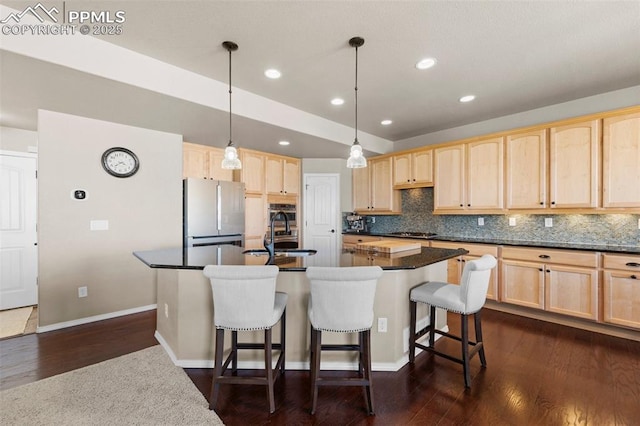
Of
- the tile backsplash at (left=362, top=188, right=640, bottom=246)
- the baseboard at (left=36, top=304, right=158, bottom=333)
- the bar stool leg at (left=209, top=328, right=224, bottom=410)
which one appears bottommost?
the baseboard at (left=36, top=304, right=158, bottom=333)

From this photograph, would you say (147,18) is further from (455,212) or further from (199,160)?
(455,212)

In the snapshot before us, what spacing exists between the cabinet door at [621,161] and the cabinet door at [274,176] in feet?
14.0

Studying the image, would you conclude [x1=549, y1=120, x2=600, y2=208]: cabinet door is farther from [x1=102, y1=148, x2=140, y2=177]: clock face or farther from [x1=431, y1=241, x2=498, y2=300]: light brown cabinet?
[x1=102, y1=148, x2=140, y2=177]: clock face

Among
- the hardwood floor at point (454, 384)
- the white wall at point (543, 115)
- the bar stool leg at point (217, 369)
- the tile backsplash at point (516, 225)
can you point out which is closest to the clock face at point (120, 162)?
the hardwood floor at point (454, 384)

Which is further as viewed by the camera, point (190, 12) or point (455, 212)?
point (455, 212)

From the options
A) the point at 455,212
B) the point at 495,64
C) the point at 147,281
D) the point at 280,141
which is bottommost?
the point at 147,281

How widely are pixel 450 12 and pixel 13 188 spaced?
17.5 ft

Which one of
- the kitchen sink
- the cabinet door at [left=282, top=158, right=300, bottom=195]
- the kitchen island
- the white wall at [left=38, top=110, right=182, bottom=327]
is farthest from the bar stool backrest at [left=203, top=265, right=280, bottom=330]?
the cabinet door at [left=282, top=158, right=300, bottom=195]

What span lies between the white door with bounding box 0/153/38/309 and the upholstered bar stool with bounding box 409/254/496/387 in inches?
194

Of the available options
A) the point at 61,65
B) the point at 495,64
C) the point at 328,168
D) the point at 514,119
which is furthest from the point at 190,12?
the point at 514,119

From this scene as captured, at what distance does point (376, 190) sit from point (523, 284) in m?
2.64

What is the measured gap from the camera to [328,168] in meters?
5.48

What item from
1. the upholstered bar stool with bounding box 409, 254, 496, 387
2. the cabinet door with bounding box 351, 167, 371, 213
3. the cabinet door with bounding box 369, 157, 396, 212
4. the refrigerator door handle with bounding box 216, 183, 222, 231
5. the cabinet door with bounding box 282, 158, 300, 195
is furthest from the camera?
the cabinet door with bounding box 351, 167, 371, 213

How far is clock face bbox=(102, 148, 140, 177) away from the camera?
3357 millimetres
